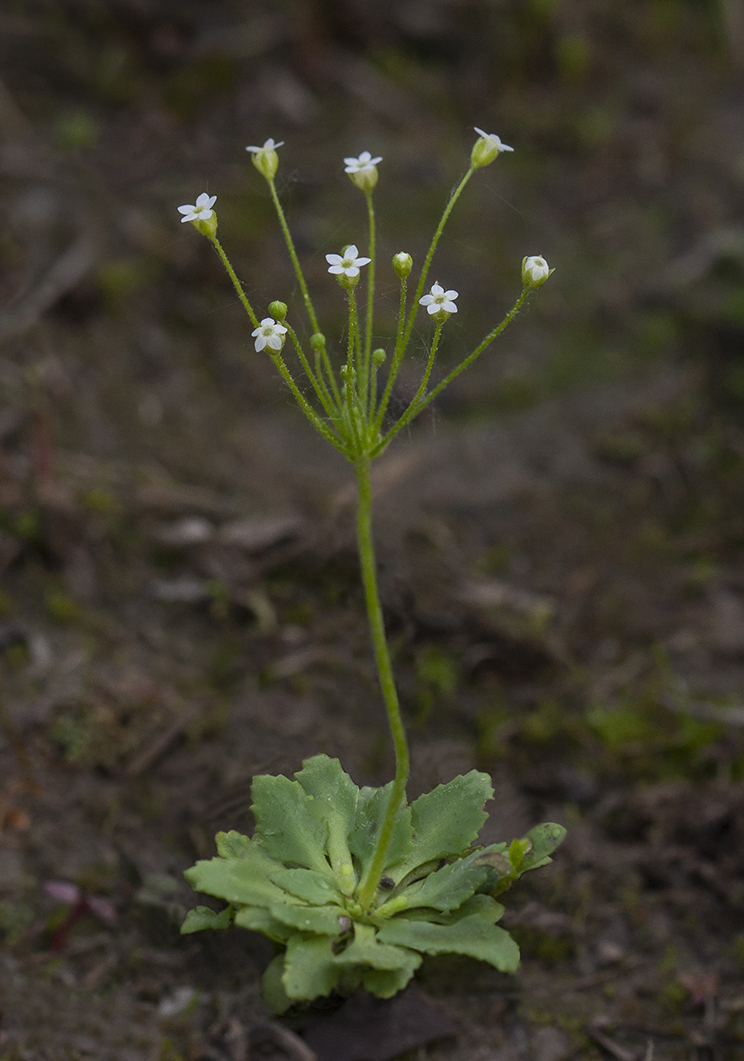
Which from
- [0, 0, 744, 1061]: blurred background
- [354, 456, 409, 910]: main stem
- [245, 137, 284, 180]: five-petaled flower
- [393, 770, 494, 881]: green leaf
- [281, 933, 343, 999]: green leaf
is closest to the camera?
[281, 933, 343, 999]: green leaf

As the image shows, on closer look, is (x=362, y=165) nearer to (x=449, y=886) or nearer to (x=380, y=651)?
(x=380, y=651)

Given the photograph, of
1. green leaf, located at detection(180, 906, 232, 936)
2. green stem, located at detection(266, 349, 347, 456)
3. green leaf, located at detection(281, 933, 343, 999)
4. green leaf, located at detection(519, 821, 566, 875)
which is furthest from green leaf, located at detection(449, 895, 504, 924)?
green stem, located at detection(266, 349, 347, 456)

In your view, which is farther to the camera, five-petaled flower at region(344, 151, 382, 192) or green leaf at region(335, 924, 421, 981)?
five-petaled flower at region(344, 151, 382, 192)

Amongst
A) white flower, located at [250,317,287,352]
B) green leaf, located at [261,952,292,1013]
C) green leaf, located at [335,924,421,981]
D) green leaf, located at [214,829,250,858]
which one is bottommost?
green leaf, located at [261,952,292,1013]

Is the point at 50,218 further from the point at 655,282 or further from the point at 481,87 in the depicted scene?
the point at 655,282

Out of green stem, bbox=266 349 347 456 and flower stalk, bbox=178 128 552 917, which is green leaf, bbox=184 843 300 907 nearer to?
flower stalk, bbox=178 128 552 917

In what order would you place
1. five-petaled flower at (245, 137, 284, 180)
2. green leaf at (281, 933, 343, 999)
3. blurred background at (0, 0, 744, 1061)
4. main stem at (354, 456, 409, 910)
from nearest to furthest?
green leaf at (281, 933, 343, 999) → main stem at (354, 456, 409, 910) → five-petaled flower at (245, 137, 284, 180) → blurred background at (0, 0, 744, 1061)

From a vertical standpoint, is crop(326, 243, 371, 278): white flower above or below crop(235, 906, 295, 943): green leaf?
above

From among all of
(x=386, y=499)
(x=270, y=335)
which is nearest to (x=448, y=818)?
(x=270, y=335)
